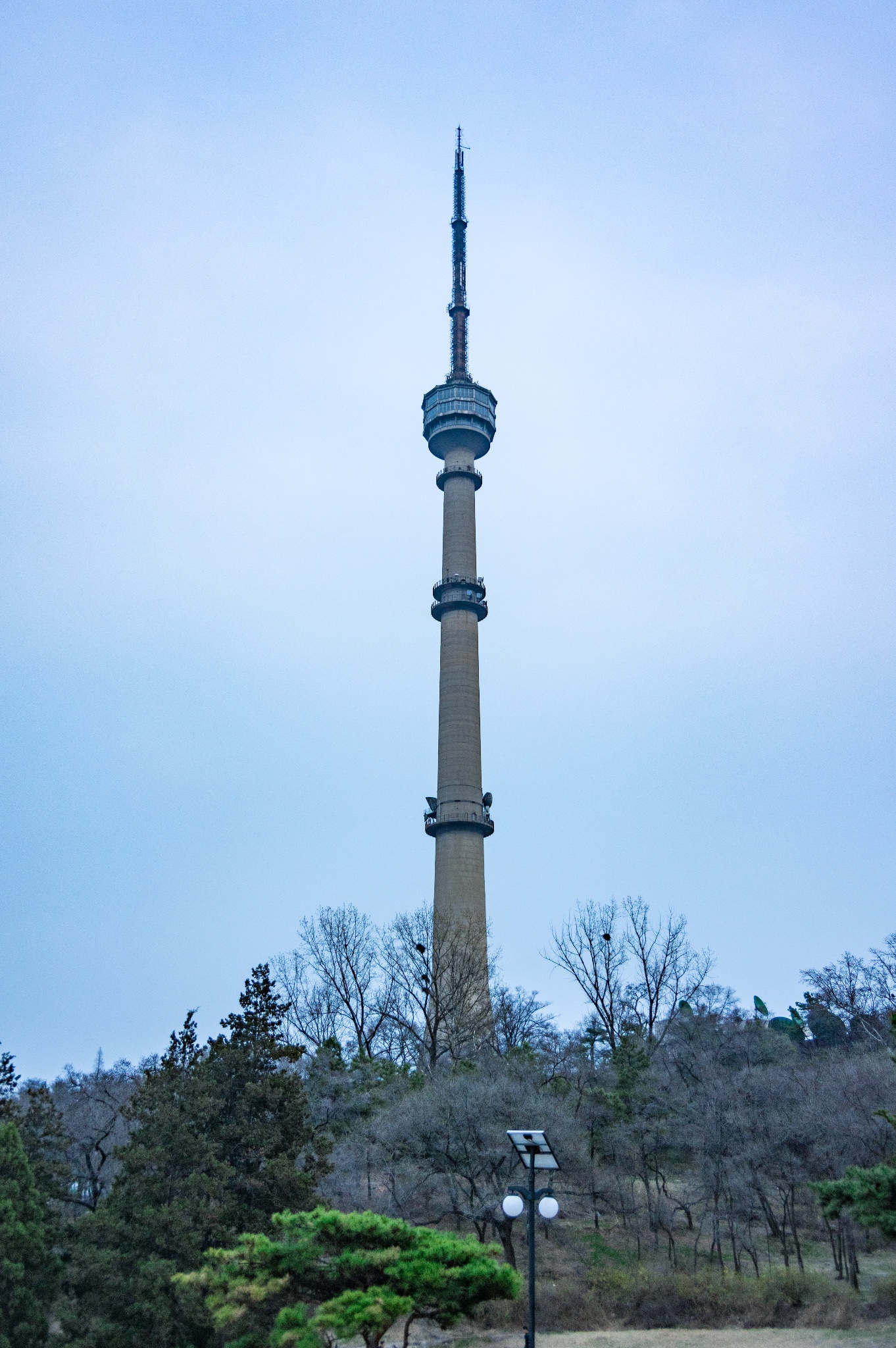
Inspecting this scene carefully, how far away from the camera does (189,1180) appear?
21.7m

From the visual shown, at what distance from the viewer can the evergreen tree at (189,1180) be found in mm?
20688

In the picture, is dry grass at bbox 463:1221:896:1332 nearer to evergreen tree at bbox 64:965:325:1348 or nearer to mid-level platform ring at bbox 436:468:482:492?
evergreen tree at bbox 64:965:325:1348

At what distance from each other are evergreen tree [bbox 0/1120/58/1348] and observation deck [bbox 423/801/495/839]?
39497 mm

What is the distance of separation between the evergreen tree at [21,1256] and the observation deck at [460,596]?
4830 cm

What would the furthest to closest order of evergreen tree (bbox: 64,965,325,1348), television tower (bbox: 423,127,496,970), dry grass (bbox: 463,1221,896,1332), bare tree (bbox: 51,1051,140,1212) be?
television tower (bbox: 423,127,496,970) < bare tree (bbox: 51,1051,140,1212) < dry grass (bbox: 463,1221,896,1332) < evergreen tree (bbox: 64,965,325,1348)

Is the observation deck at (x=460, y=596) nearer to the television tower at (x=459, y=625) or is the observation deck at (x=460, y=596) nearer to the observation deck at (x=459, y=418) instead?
the television tower at (x=459, y=625)

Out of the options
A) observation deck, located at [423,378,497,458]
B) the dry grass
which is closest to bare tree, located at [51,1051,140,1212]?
the dry grass

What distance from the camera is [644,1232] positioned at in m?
34.1

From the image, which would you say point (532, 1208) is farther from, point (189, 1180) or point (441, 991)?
point (441, 991)

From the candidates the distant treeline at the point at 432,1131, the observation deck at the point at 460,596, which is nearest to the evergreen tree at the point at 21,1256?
the distant treeline at the point at 432,1131

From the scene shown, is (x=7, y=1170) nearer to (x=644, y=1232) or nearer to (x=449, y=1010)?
(x=644, y=1232)

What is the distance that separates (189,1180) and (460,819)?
130 ft

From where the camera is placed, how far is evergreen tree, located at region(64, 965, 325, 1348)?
20.7 meters

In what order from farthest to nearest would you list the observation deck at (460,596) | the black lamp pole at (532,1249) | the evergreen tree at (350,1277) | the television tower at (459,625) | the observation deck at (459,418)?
the observation deck at (459,418) < the observation deck at (460,596) < the television tower at (459,625) < the evergreen tree at (350,1277) < the black lamp pole at (532,1249)
